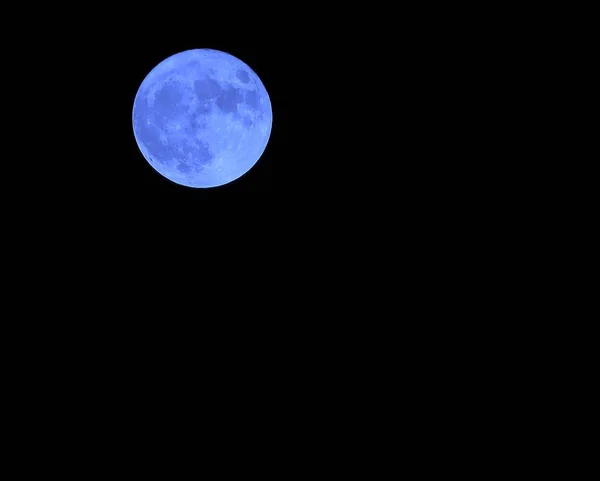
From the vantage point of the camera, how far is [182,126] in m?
2.68

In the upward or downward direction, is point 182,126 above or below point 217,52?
below

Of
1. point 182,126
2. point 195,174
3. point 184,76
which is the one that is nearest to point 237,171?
point 195,174

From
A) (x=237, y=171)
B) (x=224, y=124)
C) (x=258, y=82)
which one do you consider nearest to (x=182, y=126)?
(x=224, y=124)

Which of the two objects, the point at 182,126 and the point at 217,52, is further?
the point at 217,52

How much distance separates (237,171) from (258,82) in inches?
24.7

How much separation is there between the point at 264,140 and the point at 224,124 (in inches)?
15.5

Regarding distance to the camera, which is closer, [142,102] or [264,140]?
[142,102]

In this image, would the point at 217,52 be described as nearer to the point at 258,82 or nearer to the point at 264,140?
the point at 258,82

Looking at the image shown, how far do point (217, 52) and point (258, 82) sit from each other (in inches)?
12.8

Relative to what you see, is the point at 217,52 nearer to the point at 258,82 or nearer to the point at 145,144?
the point at 258,82

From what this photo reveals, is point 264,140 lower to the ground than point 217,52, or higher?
lower

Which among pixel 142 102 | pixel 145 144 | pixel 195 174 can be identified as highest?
pixel 142 102

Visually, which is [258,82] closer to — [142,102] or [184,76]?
[184,76]

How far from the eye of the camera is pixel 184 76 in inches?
107
